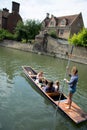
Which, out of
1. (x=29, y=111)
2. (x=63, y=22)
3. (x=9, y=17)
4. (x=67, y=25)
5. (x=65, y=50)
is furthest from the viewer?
(x=9, y=17)

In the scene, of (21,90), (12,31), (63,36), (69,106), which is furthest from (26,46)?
(69,106)

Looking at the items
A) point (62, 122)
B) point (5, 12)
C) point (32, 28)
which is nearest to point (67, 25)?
point (32, 28)

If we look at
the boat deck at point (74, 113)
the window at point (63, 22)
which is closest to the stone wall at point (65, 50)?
the window at point (63, 22)

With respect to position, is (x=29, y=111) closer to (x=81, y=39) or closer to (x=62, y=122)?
(x=62, y=122)

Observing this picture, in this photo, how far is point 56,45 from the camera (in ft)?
103

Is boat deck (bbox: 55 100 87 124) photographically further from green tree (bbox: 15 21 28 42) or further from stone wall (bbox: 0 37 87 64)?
green tree (bbox: 15 21 28 42)

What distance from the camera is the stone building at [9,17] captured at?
1771 inches

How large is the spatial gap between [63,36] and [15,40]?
1146 centimetres

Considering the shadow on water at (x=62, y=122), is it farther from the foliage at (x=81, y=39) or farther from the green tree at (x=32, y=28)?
the green tree at (x=32, y=28)

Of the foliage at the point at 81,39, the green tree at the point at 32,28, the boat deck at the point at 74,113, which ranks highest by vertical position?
the green tree at the point at 32,28

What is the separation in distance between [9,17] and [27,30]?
10.2 meters

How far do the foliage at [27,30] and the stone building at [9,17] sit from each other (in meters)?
7.80

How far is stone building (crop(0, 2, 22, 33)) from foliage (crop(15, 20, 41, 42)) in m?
7.80

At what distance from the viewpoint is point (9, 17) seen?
150ft
